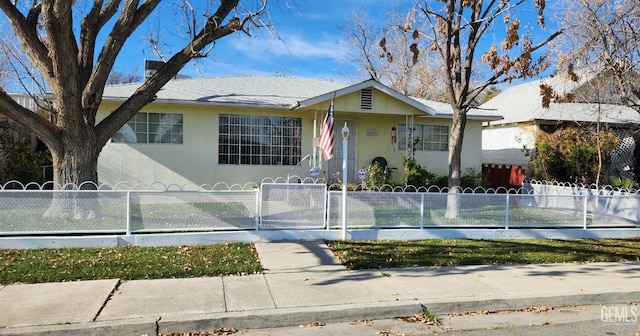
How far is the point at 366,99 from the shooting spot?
13.5 m

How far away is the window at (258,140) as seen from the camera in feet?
46.9

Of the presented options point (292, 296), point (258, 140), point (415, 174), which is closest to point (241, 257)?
point (292, 296)

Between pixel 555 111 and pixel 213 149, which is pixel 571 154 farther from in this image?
pixel 213 149

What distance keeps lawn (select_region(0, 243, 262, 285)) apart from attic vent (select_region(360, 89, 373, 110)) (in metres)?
6.71

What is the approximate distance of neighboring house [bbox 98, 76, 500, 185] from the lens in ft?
44.3

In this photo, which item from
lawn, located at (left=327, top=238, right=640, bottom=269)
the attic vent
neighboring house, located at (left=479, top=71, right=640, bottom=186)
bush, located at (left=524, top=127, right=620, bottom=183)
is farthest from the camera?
neighboring house, located at (left=479, top=71, right=640, bottom=186)

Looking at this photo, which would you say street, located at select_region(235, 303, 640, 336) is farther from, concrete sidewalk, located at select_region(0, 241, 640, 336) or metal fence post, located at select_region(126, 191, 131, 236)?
metal fence post, located at select_region(126, 191, 131, 236)

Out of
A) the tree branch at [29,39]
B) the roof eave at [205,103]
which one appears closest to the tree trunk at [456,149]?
the roof eave at [205,103]

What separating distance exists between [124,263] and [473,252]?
574cm

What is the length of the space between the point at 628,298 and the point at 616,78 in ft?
24.8

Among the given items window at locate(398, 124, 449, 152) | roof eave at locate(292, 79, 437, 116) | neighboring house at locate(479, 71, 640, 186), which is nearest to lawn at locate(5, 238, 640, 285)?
roof eave at locate(292, 79, 437, 116)

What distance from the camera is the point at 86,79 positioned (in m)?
9.84

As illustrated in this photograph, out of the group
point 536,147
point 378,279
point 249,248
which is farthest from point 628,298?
point 536,147

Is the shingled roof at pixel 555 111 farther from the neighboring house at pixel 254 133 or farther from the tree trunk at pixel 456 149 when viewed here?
the tree trunk at pixel 456 149
